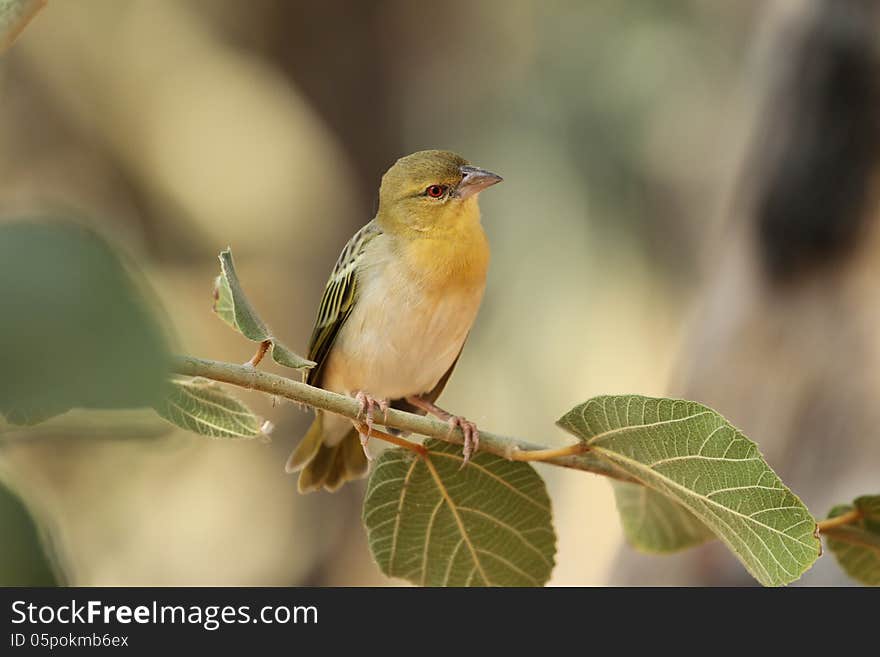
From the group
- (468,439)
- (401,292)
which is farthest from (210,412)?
(401,292)

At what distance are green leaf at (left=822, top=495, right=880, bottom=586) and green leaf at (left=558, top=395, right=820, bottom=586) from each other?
1.00ft

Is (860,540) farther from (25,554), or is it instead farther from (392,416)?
(25,554)

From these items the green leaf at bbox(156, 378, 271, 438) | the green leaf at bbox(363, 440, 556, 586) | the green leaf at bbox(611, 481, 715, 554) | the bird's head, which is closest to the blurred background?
the bird's head

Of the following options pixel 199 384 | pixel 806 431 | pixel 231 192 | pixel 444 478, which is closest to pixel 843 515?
pixel 444 478

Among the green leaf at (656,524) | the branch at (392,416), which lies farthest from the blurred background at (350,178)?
the branch at (392,416)

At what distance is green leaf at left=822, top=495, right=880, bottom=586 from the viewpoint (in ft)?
4.80

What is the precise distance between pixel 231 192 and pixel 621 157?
262 cm

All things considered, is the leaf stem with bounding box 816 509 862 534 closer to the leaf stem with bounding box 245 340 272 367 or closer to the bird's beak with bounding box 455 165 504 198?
the leaf stem with bounding box 245 340 272 367

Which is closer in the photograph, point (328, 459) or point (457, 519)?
point (457, 519)

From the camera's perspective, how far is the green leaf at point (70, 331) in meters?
0.31

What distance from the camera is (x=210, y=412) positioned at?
4.05 ft

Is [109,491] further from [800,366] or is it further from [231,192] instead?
[800,366]

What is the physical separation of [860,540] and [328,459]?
1406 millimetres

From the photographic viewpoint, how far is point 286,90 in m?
7.21
